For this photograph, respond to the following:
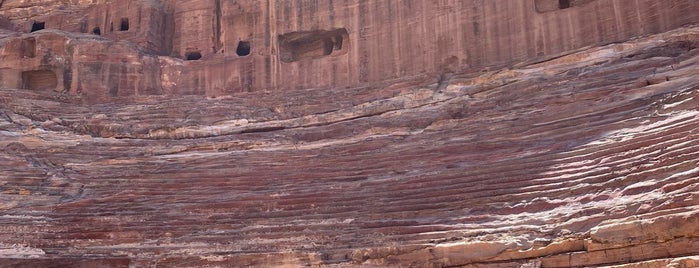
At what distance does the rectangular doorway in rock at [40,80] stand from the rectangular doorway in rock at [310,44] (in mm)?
7189

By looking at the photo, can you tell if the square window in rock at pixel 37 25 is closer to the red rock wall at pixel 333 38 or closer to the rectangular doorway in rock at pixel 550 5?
the red rock wall at pixel 333 38

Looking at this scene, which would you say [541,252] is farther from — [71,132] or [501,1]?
[71,132]

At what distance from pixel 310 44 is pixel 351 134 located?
685 centimetres

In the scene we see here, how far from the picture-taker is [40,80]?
24.1 meters

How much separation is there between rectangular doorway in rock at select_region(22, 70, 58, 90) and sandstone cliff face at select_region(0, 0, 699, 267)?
4 centimetres

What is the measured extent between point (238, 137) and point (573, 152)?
931 centimetres

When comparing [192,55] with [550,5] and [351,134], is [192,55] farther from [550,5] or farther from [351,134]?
[550,5]

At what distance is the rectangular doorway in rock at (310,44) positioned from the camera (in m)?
23.5

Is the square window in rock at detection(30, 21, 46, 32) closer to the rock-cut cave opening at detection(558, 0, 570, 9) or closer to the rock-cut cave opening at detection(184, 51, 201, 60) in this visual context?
the rock-cut cave opening at detection(184, 51, 201, 60)

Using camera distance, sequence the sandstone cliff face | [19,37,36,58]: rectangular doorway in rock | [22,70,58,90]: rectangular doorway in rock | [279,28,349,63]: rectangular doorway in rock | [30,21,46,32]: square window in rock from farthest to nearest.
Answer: [30,21,46,32]: square window in rock
[22,70,58,90]: rectangular doorway in rock
[19,37,36,58]: rectangular doorway in rock
[279,28,349,63]: rectangular doorway in rock
the sandstone cliff face

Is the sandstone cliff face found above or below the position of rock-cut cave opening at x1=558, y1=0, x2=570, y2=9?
below

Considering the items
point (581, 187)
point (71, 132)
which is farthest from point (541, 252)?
point (71, 132)

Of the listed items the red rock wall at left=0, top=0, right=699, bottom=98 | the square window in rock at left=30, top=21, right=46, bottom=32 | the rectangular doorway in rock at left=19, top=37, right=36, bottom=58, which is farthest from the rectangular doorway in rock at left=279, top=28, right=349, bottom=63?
the square window in rock at left=30, top=21, right=46, bottom=32

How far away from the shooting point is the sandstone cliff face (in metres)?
11.4
